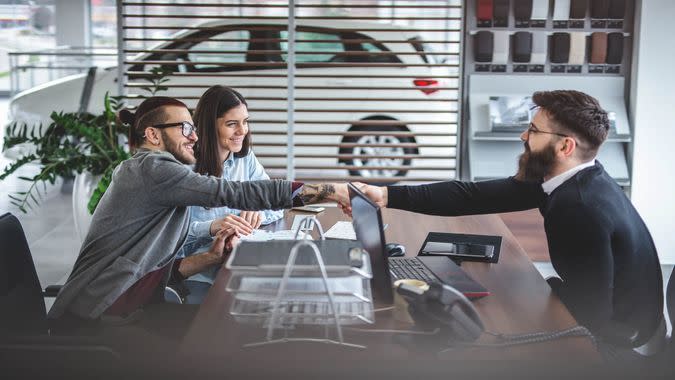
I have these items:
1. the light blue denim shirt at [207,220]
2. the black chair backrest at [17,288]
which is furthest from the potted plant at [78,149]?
the black chair backrest at [17,288]

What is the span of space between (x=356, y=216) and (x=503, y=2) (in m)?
3.61

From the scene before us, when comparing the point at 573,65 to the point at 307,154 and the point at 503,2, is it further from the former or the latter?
the point at 307,154

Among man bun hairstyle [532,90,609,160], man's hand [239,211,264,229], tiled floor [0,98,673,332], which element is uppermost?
man bun hairstyle [532,90,609,160]

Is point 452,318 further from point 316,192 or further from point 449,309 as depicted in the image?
point 316,192

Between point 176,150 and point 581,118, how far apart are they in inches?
52.0

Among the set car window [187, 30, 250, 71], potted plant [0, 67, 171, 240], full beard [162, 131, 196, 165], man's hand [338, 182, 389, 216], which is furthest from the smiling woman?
car window [187, 30, 250, 71]

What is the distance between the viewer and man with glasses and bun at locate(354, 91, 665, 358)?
2.52 m

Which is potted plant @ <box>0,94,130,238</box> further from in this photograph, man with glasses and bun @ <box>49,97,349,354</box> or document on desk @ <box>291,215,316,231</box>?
man with glasses and bun @ <box>49,97,349,354</box>

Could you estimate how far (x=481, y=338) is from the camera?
2078 millimetres

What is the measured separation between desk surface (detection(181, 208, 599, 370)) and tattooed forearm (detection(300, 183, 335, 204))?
1.39 ft

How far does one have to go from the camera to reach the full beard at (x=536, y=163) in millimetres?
2826

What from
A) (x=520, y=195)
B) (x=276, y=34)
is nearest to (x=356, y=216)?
(x=520, y=195)

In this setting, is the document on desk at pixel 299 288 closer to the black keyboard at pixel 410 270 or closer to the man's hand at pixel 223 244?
the black keyboard at pixel 410 270

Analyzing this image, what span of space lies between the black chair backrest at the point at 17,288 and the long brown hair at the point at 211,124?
1.07 metres
